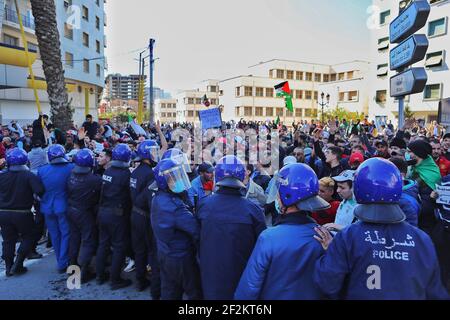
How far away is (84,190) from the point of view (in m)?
4.99

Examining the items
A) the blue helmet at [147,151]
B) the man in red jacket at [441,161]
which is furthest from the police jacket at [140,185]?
the man in red jacket at [441,161]

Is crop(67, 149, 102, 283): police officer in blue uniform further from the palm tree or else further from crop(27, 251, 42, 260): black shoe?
the palm tree

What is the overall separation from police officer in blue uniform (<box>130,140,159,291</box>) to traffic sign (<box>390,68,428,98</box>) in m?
5.41

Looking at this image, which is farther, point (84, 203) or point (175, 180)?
point (84, 203)

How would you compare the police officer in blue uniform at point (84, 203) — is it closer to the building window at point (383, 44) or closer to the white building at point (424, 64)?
the white building at point (424, 64)

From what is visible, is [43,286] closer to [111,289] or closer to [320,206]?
[111,289]

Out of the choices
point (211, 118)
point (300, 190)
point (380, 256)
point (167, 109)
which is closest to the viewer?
point (380, 256)

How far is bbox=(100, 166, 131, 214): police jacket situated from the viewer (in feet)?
15.6

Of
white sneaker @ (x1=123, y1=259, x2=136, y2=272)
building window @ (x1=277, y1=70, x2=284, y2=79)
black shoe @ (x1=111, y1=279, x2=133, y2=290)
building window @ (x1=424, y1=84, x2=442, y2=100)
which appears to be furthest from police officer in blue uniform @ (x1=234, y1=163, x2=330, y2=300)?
building window @ (x1=277, y1=70, x2=284, y2=79)

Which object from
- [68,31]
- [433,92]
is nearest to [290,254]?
[68,31]

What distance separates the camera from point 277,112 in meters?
63.5

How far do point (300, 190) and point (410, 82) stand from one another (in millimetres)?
5929

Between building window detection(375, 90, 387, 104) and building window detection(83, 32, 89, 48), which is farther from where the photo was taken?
building window detection(375, 90, 387, 104)

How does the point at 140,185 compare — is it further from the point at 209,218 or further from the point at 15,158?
the point at 15,158
